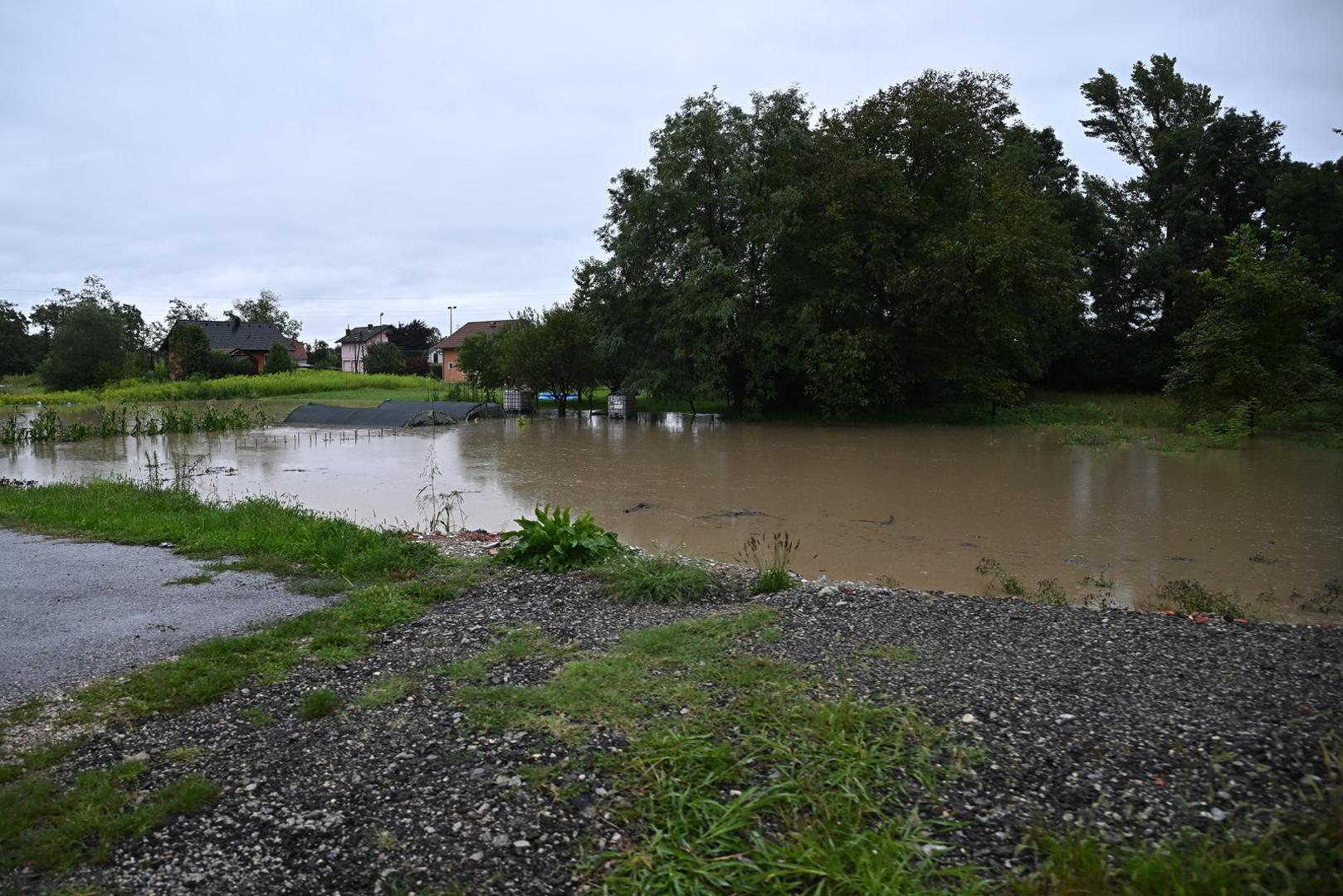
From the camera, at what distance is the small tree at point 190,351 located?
50406mm

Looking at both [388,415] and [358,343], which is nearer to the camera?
[388,415]

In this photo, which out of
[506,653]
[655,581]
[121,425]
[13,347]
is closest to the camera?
[506,653]

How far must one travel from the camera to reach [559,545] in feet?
23.0

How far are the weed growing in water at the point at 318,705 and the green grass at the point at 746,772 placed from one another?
2.05 ft

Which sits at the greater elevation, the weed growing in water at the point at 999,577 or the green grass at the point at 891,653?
the green grass at the point at 891,653

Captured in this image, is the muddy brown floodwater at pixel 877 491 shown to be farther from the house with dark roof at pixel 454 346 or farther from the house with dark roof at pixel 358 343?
the house with dark roof at pixel 358 343

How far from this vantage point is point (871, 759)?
312cm

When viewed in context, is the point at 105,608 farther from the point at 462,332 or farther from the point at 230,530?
the point at 462,332

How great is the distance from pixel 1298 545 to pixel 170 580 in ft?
38.6

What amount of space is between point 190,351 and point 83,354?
7.32 metres

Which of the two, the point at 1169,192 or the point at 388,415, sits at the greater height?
the point at 1169,192

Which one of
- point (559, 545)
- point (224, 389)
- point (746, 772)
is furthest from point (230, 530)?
point (224, 389)

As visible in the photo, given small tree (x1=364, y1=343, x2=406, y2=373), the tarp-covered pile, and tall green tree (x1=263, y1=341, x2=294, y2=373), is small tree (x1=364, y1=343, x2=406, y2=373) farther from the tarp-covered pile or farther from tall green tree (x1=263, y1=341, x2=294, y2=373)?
the tarp-covered pile

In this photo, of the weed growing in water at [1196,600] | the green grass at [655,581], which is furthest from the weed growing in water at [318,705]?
the weed growing in water at [1196,600]
